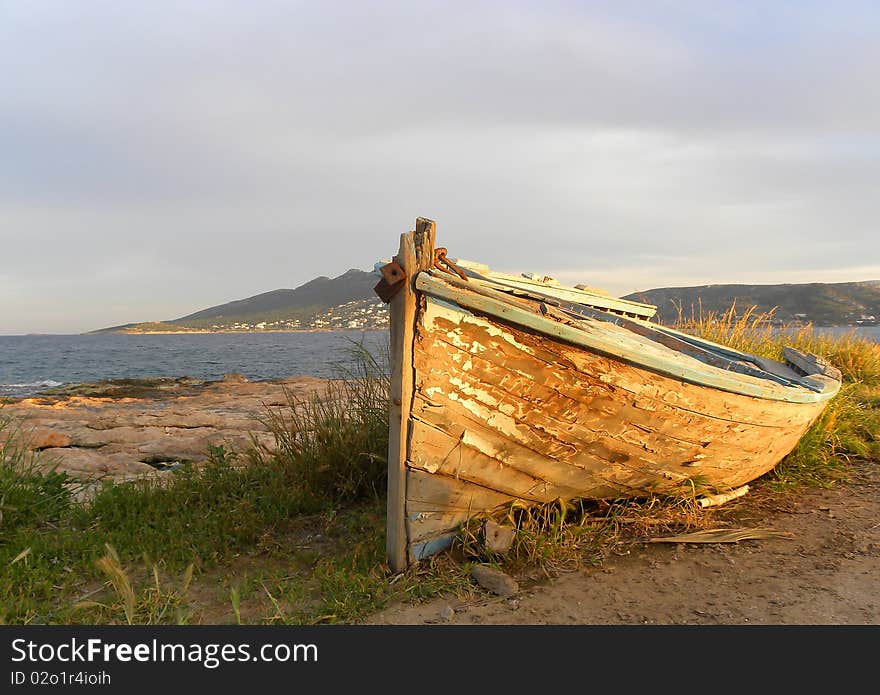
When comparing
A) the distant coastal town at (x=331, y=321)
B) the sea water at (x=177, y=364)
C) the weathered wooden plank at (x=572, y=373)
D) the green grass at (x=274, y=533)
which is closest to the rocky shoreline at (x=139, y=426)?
the green grass at (x=274, y=533)

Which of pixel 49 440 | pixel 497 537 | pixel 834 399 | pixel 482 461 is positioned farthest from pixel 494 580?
pixel 49 440

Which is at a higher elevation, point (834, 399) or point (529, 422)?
point (529, 422)

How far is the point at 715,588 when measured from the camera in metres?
3.52

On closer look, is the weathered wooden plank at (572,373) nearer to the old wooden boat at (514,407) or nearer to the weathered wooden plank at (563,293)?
the old wooden boat at (514,407)

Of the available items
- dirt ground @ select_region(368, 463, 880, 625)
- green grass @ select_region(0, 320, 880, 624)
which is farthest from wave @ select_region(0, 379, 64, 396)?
dirt ground @ select_region(368, 463, 880, 625)

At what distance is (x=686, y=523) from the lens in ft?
14.2

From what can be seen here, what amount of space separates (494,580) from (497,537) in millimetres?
303

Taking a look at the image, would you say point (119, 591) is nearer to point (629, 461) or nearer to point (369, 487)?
point (369, 487)

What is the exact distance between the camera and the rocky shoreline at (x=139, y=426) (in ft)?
23.7

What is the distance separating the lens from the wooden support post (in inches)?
132

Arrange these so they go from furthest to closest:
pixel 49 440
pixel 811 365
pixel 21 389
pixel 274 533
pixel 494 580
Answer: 1. pixel 21 389
2. pixel 49 440
3. pixel 811 365
4. pixel 274 533
5. pixel 494 580

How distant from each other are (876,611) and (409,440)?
267 cm

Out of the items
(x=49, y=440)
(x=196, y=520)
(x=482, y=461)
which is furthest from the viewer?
(x=49, y=440)

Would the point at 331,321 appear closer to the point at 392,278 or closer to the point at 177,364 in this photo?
the point at 177,364
